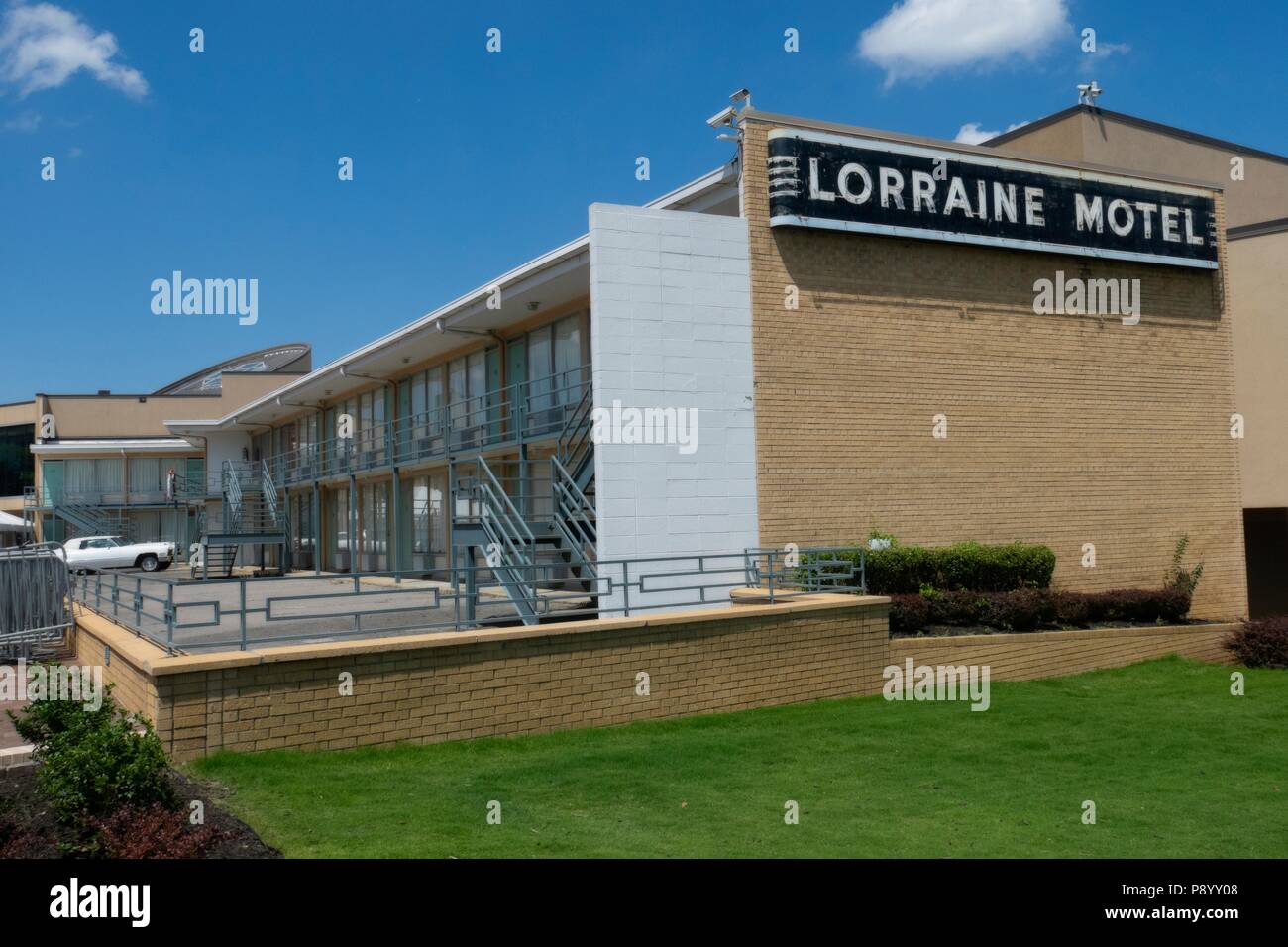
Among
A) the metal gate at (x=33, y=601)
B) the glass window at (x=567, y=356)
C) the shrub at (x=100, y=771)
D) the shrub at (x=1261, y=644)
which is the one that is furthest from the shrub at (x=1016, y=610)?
the metal gate at (x=33, y=601)

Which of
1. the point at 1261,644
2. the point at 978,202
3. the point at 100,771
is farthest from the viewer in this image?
the point at 978,202

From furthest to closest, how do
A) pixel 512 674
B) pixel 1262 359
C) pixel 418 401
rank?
pixel 418 401 → pixel 1262 359 → pixel 512 674

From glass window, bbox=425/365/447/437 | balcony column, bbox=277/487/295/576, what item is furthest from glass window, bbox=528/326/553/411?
balcony column, bbox=277/487/295/576

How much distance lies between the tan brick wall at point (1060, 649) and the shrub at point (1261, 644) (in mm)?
243

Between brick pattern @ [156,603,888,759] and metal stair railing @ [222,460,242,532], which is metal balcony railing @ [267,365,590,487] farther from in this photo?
brick pattern @ [156,603,888,759]

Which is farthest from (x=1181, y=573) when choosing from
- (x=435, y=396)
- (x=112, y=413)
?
(x=112, y=413)

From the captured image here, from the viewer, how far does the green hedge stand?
54.4ft

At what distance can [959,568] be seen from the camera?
1706 cm

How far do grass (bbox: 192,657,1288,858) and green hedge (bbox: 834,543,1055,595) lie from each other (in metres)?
3.76

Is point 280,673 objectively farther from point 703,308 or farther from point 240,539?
point 240,539

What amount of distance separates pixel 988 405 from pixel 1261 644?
558 centimetres

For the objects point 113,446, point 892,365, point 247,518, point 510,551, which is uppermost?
point 113,446

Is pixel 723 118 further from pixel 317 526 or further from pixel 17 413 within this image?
pixel 17 413

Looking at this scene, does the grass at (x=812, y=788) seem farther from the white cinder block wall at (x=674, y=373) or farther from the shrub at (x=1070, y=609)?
the shrub at (x=1070, y=609)
